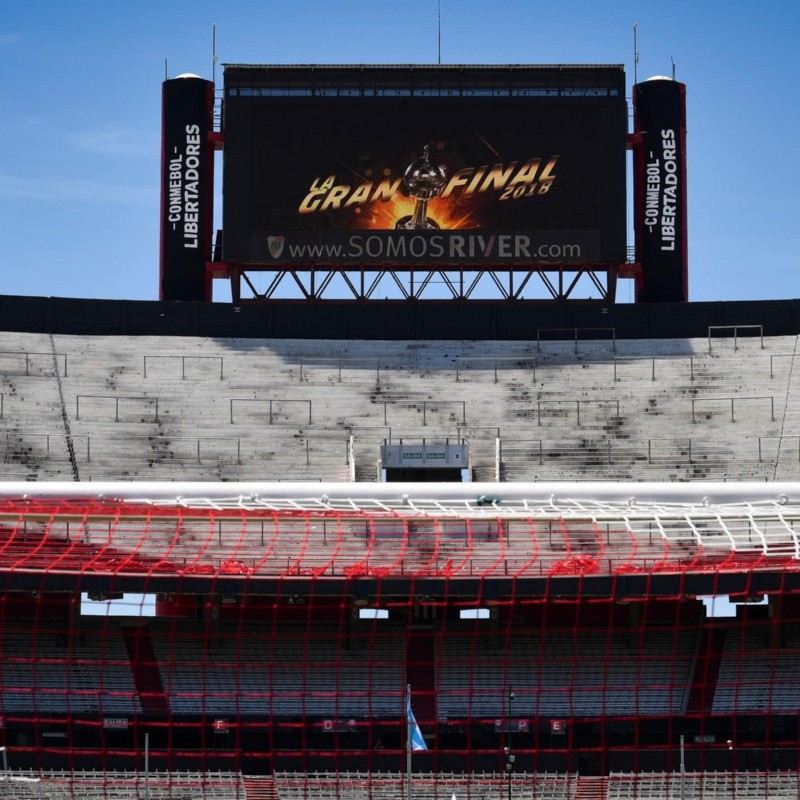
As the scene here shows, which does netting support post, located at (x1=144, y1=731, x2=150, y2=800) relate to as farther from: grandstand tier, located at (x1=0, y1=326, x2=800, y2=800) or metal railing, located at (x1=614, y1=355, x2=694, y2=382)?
metal railing, located at (x1=614, y1=355, x2=694, y2=382)

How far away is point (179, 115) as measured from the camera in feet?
185

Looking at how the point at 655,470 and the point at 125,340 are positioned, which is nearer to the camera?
the point at 655,470

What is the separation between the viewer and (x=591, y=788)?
35.8 metres

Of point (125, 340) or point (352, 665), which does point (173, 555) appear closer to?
point (352, 665)

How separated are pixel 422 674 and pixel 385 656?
944mm

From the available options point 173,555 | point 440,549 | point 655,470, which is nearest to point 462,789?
point 440,549

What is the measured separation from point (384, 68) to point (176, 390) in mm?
13417

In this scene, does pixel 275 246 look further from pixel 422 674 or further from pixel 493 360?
pixel 422 674

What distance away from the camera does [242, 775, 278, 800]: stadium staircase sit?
35.4m

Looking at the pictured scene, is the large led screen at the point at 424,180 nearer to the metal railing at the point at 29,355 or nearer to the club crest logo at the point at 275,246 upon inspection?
the club crest logo at the point at 275,246

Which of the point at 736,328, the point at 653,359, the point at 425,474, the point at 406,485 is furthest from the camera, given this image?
the point at 736,328

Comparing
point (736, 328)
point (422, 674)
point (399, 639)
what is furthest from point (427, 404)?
point (422, 674)

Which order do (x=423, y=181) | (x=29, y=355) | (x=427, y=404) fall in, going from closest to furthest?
(x=427, y=404) → (x=29, y=355) → (x=423, y=181)

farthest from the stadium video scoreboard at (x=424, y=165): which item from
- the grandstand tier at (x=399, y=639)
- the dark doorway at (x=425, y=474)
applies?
the grandstand tier at (x=399, y=639)
